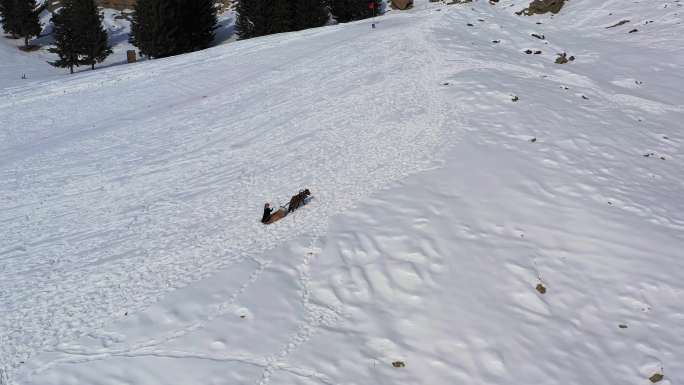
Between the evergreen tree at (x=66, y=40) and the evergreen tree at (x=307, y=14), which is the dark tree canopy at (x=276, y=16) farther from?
the evergreen tree at (x=66, y=40)

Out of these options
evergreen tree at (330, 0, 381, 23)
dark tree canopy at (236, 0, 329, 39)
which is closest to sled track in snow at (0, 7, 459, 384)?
dark tree canopy at (236, 0, 329, 39)

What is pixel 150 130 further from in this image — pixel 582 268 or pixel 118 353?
pixel 582 268

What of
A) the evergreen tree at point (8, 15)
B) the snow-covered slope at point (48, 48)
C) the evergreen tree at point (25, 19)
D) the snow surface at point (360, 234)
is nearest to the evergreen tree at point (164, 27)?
the snow-covered slope at point (48, 48)

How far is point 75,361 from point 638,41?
31.0m

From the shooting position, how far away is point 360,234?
10953mm

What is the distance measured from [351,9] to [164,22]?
17982mm

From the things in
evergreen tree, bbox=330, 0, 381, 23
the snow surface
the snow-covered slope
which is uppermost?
evergreen tree, bbox=330, 0, 381, 23

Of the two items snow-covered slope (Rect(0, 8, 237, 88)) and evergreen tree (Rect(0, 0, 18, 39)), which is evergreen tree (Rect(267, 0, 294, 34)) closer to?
snow-covered slope (Rect(0, 8, 237, 88))

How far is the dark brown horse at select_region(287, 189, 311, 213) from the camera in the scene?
12.3m

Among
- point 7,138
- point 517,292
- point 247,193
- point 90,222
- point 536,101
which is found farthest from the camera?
point 7,138

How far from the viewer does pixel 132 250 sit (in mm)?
11117

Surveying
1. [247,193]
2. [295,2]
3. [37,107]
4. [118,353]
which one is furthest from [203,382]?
[295,2]

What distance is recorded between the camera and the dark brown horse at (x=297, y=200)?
484 inches

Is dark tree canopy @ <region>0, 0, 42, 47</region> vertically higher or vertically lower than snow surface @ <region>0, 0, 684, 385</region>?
higher
